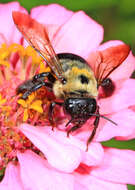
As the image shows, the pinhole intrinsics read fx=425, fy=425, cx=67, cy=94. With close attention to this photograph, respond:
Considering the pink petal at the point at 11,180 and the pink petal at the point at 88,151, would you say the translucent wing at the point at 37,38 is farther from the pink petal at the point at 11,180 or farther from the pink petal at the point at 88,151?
the pink petal at the point at 11,180

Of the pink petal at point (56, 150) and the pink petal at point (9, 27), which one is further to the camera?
the pink petal at point (9, 27)

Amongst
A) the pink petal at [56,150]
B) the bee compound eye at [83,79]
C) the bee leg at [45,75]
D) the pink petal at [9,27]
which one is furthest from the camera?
the pink petal at [9,27]

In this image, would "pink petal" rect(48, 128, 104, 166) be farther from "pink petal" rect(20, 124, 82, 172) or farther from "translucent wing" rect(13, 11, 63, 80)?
"translucent wing" rect(13, 11, 63, 80)

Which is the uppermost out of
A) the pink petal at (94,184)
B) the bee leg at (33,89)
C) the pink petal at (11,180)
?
the bee leg at (33,89)

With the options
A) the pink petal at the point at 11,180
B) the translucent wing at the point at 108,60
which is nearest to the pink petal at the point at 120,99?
the translucent wing at the point at 108,60

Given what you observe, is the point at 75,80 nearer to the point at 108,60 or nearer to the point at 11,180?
the point at 108,60

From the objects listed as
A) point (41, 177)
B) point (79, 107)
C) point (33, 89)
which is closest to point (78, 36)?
point (33, 89)

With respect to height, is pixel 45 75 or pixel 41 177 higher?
pixel 45 75
